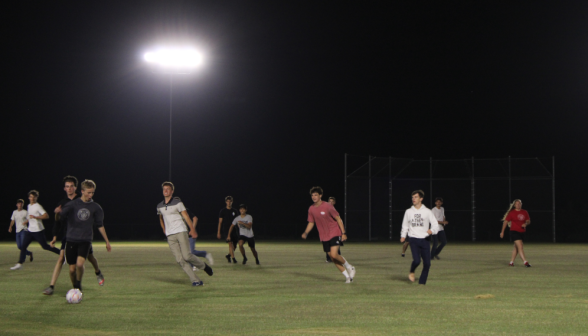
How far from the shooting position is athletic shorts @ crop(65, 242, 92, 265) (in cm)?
1026

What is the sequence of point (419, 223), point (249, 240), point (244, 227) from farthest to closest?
point (244, 227) < point (249, 240) < point (419, 223)

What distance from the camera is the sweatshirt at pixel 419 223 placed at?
12.3 metres

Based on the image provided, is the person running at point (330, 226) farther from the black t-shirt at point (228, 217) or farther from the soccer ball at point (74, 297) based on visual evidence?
the black t-shirt at point (228, 217)

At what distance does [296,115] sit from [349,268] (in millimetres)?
42809

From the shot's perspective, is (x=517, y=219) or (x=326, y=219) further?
(x=517, y=219)

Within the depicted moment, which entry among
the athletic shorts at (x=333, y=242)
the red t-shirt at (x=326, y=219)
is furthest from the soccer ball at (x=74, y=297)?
the athletic shorts at (x=333, y=242)

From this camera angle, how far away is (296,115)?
5484 centimetres

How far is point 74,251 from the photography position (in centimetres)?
1031

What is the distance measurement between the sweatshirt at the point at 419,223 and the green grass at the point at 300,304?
1018 mm

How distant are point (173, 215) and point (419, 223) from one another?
15.6 feet

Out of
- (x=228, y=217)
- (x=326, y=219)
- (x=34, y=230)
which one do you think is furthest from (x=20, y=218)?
(x=326, y=219)

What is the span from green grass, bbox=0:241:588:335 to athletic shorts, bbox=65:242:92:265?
67cm

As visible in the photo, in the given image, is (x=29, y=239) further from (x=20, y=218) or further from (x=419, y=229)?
(x=419, y=229)

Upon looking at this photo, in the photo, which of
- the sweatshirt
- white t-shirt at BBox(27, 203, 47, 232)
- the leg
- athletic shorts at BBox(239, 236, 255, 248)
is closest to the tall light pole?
athletic shorts at BBox(239, 236, 255, 248)
